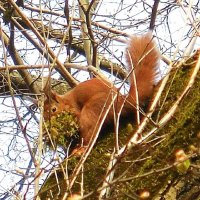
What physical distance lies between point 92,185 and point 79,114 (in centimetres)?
145

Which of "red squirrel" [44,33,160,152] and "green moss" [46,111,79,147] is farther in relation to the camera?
"green moss" [46,111,79,147]

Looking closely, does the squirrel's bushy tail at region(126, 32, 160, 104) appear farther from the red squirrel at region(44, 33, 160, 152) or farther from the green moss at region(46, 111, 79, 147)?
the green moss at region(46, 111, 79, 147)

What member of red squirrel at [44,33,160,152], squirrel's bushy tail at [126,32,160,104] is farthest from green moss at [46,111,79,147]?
squirrel's bushy tail at [126,32,160,104]

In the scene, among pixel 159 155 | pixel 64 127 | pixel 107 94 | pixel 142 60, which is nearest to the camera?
pixel 159 155

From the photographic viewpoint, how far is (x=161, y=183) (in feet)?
6.55

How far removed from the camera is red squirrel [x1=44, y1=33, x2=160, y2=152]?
2.80 m

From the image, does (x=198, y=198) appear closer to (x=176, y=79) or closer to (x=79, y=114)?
(x=176, y=79)

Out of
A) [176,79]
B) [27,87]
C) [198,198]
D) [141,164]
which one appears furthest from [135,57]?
[27,87]

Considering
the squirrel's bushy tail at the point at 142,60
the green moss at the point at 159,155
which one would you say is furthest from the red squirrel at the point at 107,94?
the green moss at the point at 159,155

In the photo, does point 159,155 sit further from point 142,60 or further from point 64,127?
point 64,127

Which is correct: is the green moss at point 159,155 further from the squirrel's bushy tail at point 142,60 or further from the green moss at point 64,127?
the green moss at point 64,127

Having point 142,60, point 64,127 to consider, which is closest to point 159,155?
point 142,60

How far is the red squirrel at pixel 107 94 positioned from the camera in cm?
280

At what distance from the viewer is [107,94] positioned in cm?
355
